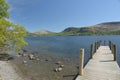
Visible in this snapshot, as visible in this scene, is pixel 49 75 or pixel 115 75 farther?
pixel 49 75

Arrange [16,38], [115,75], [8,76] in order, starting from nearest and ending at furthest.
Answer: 1. [115,75]
2. [8,76]
3. [16,38]

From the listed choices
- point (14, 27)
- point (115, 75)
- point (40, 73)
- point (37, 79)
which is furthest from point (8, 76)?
point (115, 75)

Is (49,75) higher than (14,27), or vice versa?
(14,27)

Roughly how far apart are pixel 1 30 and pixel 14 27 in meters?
2.32

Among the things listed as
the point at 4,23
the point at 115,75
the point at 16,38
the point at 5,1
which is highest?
the point at 5,1

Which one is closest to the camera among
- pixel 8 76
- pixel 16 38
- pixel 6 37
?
pixel 8 76

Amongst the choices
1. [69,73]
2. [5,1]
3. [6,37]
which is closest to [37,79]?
[69,73]

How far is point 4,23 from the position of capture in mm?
Answer: 19969

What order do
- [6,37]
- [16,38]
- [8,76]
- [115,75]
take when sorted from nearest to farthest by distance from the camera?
[115,75] → [8,76] → [6,37] → [16,38]

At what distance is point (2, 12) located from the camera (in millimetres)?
22938

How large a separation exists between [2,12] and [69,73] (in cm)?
1147

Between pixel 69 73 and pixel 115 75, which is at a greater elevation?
pixel 115 75

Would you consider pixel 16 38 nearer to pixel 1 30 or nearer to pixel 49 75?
pixel 1 30

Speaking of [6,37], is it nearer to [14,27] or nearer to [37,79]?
[14,27]
